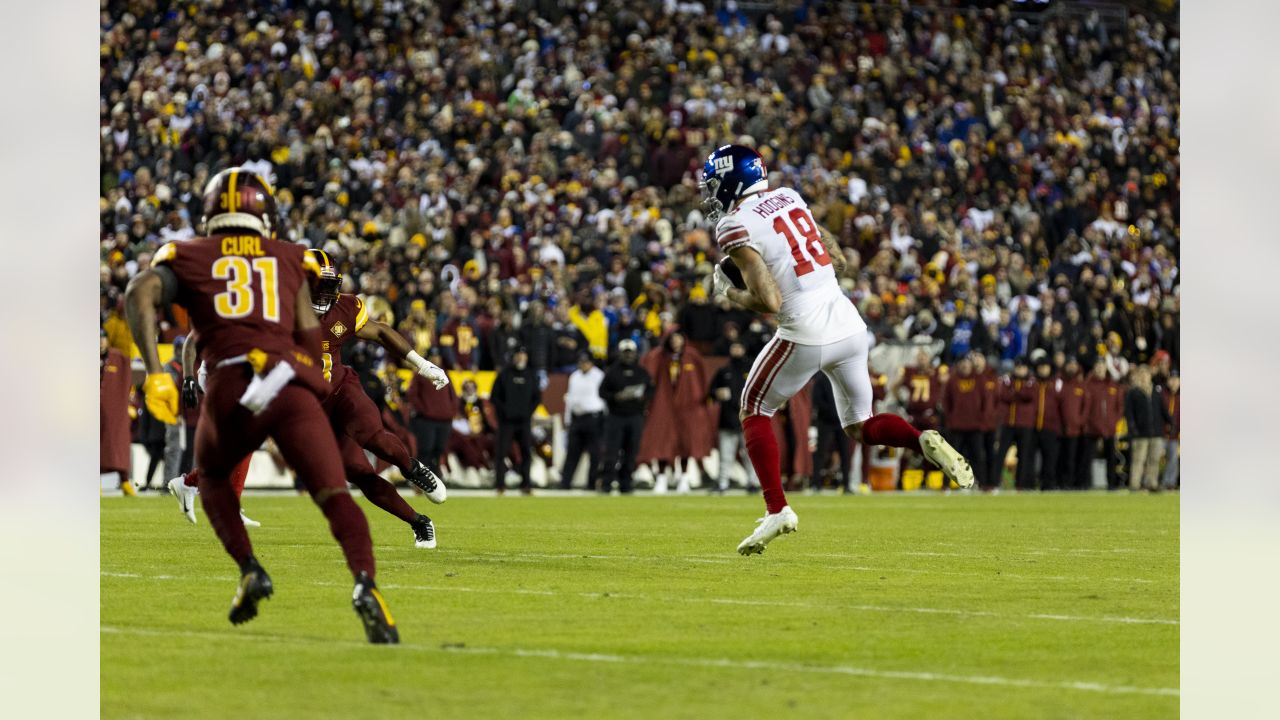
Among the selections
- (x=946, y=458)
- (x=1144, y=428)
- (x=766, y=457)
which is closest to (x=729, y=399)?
(x=1144, y=428)

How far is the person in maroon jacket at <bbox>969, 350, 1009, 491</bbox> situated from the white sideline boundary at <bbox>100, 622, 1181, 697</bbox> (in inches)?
731

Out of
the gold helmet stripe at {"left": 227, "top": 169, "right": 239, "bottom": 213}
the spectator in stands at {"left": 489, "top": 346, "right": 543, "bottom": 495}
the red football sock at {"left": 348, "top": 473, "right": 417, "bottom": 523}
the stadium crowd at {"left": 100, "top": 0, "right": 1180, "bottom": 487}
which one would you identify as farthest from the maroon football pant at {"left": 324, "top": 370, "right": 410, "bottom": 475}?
the spectator in stands at {"left": 489, "top": 346, "right": 543, "bottom": 495}

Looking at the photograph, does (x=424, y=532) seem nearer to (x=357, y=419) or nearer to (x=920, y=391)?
(x=357, y=419)

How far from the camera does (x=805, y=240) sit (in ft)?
35.1

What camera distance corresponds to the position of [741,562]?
1107 centimetres

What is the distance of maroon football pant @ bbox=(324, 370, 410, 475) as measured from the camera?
11.7 metres

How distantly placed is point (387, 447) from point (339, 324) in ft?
2.95

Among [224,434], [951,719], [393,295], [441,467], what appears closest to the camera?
[951,719]

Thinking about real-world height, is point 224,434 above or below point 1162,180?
below

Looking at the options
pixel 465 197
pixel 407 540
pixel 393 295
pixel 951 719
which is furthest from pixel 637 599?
pixel 465 197

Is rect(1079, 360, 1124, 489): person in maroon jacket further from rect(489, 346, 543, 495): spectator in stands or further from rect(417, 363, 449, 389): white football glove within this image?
rect(417, 363, 449, 389): white football glove

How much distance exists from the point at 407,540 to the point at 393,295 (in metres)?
12.1

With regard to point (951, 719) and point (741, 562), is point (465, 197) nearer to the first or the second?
point (741, 562)

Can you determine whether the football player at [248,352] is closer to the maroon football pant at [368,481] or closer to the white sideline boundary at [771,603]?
the white sideline boundary at [771,603]
